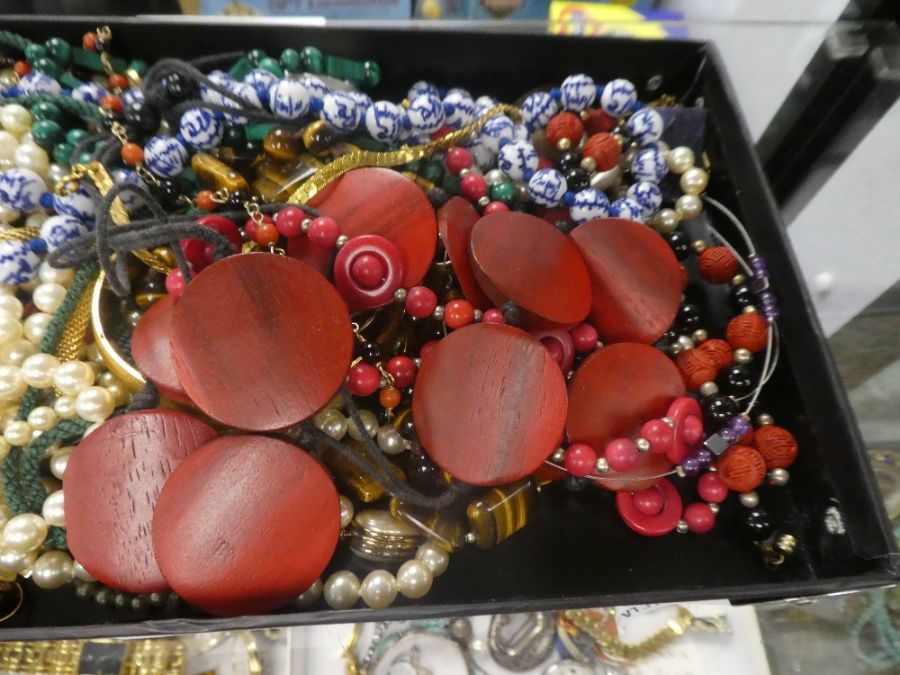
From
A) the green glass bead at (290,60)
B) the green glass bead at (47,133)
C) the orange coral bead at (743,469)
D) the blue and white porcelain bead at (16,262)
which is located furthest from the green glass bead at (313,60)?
the orange coral bead at (743,469)

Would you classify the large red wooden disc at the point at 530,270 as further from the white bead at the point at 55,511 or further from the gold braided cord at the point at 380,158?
the white bead at the point at 55,511

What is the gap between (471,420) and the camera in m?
0.66

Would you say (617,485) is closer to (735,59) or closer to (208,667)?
(208,667)

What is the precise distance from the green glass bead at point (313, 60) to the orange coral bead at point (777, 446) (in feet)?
2.58

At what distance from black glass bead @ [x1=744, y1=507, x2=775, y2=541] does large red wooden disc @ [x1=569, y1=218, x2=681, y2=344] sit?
0.77 ft

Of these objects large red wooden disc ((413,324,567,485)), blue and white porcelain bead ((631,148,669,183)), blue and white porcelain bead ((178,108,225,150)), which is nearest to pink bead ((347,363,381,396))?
large red wooden disc ((413,324,567,485))

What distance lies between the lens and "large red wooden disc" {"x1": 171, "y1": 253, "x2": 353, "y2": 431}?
0.60m

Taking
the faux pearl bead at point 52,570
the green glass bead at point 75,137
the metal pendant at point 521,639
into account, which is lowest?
the metal pendant at point 521,639

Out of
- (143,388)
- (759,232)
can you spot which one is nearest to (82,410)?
(143,388)

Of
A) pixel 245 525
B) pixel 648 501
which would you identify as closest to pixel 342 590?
pixel 245 525

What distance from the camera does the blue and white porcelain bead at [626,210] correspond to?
34.5 inches

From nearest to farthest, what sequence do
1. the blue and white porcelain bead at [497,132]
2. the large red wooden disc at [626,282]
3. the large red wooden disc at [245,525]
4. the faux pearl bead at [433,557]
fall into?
the large red wooden disc at [245,525] → the faux pearl bead at [433,557] → the large red wooden disc at [626,282] → the blue and white porcelain bead at [497,132]

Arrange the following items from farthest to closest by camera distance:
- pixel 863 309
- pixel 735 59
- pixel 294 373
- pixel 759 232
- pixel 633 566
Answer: pixel 735 59, pixel 863 309, pixel 759 232, pixel 633 566, pixel 294 373

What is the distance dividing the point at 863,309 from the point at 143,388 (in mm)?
1056
